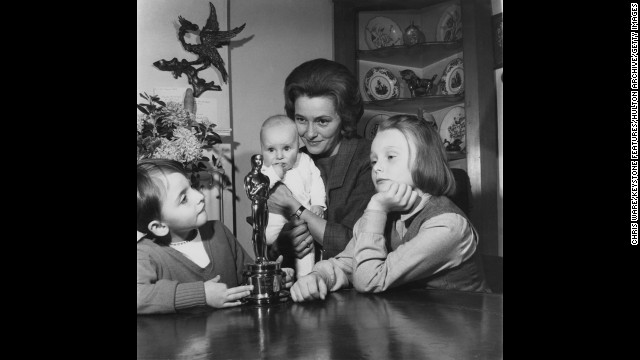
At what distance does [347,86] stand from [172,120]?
53 cm

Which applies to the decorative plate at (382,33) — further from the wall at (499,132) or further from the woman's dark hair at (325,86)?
the wall at (499,132)

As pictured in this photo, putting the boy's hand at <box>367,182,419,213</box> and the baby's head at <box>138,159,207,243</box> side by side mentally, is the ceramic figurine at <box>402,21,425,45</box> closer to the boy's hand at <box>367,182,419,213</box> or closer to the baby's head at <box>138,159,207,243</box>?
the boy's hand at <box>367,182,419,213</box>

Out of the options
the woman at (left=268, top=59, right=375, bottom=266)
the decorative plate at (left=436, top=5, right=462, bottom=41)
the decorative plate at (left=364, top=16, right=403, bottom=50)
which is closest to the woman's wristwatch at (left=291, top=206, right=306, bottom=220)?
the woman at (left=268, top=59, right=375, bottom=266)

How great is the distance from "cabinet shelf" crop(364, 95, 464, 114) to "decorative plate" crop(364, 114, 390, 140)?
0.09 feet

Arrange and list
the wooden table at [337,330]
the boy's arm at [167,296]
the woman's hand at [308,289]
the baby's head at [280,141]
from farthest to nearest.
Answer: the baby's head at [280,141]
the woman's hand at [308,289]
the boy's arm at [167,296]
the wooden table at [337,330]

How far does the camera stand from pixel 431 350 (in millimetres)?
1307

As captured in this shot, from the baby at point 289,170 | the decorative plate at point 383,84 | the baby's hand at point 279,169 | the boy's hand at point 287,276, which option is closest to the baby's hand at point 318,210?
the baby at point 289,170

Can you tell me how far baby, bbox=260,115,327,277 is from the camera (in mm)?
1899

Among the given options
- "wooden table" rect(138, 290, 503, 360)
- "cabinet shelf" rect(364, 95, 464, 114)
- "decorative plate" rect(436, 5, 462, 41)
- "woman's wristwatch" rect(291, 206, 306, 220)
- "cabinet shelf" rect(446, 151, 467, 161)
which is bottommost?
"wooden table" rect(138, 290, 503, 360)

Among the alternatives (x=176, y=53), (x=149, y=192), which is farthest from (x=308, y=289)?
(x=176, y=53)

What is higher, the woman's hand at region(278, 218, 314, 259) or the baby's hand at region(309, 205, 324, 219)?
the baby's hand at region(309, 205, 324, 219)

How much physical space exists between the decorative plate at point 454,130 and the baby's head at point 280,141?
1.51 feet

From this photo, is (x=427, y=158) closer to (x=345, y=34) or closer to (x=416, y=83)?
(x=416, y=83)

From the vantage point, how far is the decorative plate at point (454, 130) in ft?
6.56
